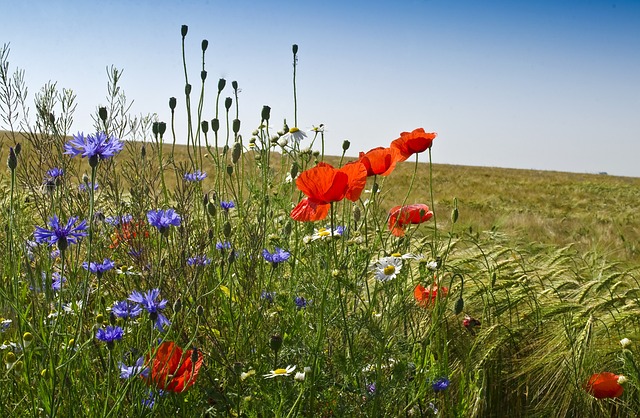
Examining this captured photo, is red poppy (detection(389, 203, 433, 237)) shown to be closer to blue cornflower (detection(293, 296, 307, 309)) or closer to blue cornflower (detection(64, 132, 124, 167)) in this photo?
blue cornflower (detection(293, 296, 307, 309))

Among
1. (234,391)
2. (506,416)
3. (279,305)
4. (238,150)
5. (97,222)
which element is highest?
(238,150)

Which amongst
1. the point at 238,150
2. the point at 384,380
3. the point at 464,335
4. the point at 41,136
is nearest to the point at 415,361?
the point at 384,380

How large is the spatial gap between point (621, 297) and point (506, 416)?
0.76m

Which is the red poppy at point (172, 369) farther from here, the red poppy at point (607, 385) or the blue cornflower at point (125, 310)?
the red poppy at point (607, 385)

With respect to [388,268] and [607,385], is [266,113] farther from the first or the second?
[607,385]

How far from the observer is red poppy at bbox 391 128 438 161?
217 centimetres

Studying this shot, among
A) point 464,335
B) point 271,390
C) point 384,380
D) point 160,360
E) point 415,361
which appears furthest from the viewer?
point 464,335

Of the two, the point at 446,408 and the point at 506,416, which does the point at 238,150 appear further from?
the point at 506,416

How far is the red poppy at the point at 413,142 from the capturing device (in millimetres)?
2168

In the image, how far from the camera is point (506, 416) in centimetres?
260

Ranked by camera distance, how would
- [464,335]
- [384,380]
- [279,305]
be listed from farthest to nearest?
[464,335]
[279,305]
[384,380]

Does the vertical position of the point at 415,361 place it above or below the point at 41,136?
below

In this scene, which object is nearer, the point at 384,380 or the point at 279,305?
the point at 384,380

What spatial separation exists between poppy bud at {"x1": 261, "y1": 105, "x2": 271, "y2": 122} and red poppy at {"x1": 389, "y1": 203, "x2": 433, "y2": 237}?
65cm
